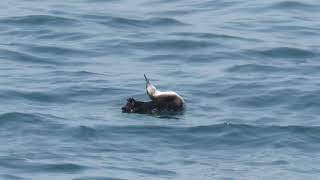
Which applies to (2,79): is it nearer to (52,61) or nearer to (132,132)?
(52,61)

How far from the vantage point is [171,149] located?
1479 centimetres

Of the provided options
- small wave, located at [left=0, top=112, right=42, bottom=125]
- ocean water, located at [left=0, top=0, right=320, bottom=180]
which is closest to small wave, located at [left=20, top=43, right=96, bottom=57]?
ocean water, located at [left=0, top=0, right=320, bottom=180]

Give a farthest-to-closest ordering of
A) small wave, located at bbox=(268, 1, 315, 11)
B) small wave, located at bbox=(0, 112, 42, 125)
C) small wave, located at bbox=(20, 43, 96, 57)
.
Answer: small wave, located at bbox=(268, 1, 315, 11)
small wave, located at bbox=(20, 43, 96, 57)
small wave, located at bbox=(0, 112, 42, 125)

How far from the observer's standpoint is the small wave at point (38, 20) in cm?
2245

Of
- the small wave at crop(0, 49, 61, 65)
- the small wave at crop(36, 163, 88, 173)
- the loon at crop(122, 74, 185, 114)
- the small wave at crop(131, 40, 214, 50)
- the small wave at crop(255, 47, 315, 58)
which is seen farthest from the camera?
the small wave at crop(131, 40, 214, 50)

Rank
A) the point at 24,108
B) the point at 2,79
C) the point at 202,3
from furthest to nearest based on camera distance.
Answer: the point at 202,3, the point at 2,79, the point at 24,108

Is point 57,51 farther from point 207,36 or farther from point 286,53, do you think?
point 286,53

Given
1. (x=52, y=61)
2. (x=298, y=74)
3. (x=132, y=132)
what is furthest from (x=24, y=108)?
(x=298, y=74)

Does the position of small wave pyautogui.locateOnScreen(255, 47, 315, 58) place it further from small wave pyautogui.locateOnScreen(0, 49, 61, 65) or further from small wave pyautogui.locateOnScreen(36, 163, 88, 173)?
small wave pyautogui.locateOnScreen(36, 163, 88, 173)

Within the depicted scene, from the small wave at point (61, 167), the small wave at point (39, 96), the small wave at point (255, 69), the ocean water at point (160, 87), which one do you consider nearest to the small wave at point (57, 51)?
the ocean water at point (160, 87)

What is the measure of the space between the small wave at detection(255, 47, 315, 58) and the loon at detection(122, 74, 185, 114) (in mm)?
3588

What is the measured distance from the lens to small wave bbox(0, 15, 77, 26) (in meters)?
22.5

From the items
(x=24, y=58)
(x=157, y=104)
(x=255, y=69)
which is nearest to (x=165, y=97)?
(x=157, y=104)

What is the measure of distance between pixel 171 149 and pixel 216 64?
15.8 ft
